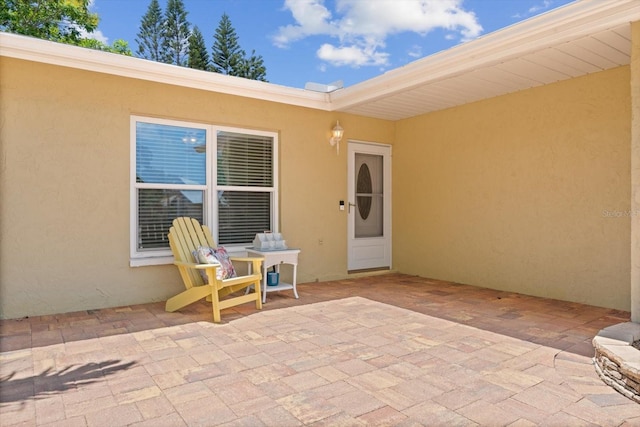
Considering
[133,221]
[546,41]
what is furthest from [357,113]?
[133,221]

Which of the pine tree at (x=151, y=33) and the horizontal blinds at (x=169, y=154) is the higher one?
the pine tree at (x=151, y=33)

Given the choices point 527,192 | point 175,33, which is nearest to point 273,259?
point 527,192

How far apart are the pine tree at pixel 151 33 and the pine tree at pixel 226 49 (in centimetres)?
228

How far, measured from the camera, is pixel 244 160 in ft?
17.8

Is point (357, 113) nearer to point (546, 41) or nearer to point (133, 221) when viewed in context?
point (546, 41)

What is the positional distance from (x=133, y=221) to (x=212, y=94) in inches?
70.4

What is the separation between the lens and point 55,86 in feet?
13.6

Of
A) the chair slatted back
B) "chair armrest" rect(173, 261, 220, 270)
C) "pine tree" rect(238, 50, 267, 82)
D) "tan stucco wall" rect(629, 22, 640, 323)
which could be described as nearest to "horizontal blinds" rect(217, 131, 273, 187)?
the chair slatted back

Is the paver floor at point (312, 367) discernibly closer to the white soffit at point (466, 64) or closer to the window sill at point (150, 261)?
the window sill at point (150, 261)

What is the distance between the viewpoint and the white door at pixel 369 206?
6465 mm

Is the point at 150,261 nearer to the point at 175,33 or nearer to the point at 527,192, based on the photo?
the point at 527,192

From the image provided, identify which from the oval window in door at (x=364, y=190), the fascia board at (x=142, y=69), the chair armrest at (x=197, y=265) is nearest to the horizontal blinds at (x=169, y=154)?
the fascia board at (x=142, y=69)

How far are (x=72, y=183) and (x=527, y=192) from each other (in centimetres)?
516

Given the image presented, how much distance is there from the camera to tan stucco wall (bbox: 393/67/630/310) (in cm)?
434
